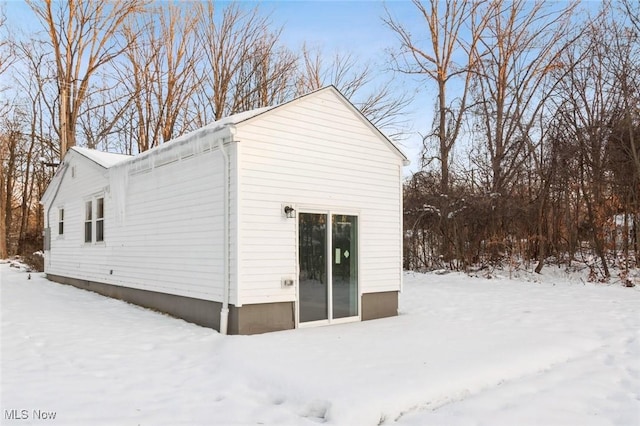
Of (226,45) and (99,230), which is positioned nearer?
(99,230)

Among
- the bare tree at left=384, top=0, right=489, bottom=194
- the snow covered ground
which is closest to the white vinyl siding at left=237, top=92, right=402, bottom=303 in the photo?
the snow covered ground

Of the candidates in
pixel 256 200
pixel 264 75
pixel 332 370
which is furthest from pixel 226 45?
pixel 332 370

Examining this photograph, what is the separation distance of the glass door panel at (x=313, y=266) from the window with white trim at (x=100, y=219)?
18.7 feet

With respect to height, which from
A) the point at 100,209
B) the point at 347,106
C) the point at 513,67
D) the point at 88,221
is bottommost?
the point at 88,221

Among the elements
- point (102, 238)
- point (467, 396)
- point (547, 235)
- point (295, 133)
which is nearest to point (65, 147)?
point (102, 238)

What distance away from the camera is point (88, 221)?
36.3 feet

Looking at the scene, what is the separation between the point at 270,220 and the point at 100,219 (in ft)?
18.7

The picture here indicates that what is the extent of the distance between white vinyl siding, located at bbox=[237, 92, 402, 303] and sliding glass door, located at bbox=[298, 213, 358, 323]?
16 cm

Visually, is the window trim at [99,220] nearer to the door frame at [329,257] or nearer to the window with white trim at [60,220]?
the window with white trim at [60,220]

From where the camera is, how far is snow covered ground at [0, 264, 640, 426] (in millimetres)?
3590

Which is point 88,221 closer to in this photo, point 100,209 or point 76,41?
point 100,209

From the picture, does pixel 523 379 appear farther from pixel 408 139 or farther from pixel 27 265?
pixel 27 265

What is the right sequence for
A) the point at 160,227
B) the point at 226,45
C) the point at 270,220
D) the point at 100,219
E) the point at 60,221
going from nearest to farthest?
1. the point at 270,220
2. the point at 160,227
3. the point at 100,219
4. the point at 60,221
5. the point at 226,45

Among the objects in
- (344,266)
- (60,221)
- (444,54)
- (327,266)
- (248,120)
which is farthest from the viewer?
(444,54)
